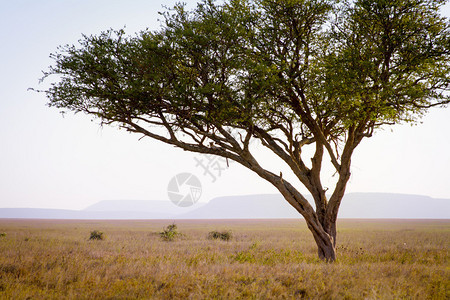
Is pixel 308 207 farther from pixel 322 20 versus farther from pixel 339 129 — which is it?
pixel 322 20

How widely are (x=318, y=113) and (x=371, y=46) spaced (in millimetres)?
3299

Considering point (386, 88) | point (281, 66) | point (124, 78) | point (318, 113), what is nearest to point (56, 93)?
point (124, 78)

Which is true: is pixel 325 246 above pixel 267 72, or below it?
below

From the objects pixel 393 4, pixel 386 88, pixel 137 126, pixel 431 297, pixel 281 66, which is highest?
pixel 393 4

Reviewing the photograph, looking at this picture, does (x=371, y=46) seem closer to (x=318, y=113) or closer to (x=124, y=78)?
(x=318, y=113)

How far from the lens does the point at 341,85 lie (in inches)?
531

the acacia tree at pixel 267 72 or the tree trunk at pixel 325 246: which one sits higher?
the acacia tree at pixel 267 72

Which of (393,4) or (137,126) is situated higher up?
(393,4)

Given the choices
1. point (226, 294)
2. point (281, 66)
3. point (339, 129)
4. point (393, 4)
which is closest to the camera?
point (226, 294)

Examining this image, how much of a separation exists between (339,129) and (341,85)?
4.60 meters

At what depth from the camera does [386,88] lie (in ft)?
44.0

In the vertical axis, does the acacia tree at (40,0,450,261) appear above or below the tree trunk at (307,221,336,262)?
Result: above

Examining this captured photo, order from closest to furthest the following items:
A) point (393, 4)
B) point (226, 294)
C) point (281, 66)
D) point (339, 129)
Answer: point (226, 294) → point (393, 4) → point (281, 66) → point (339, 129)

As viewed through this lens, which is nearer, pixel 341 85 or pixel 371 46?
pixel 341 85
